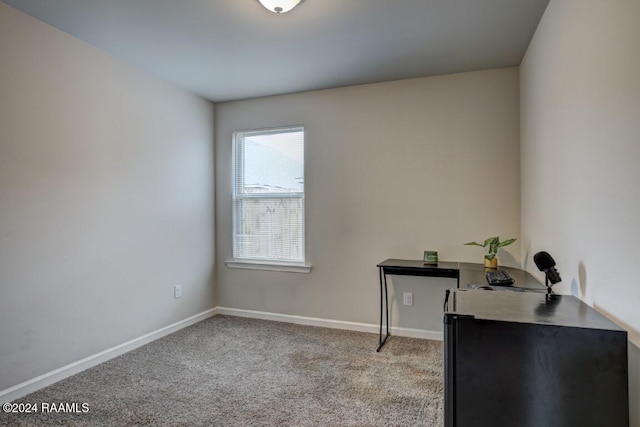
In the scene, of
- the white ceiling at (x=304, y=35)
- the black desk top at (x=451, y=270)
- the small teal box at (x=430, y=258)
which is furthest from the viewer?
the small teal box at (x=430, y=258)

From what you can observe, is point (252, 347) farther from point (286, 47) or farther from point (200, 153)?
point (286, 47)

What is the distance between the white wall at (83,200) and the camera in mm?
2297

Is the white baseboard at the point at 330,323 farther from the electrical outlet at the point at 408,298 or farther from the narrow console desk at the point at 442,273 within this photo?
the electrical outlet at the point at 408,298

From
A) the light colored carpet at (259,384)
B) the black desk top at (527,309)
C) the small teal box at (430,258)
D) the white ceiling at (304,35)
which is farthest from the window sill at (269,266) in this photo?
the black desk top at (527,309)

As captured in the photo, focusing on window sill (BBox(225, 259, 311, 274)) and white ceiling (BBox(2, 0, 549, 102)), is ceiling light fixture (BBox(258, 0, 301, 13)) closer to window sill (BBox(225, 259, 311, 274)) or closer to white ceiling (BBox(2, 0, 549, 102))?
white ceiling (BBox(2, 0, 549, 102))

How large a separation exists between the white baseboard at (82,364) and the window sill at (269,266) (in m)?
0.71

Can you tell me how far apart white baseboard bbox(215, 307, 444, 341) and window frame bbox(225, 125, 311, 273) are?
0.49 meters

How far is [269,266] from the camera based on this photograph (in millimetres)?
3920

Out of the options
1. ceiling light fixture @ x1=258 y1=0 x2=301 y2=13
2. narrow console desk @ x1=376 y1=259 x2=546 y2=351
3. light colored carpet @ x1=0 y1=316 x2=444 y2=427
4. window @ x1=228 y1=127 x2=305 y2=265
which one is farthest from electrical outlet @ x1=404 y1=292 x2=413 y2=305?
ceiling light fixture @ x1=258 y1=0 x2=301 y2=13

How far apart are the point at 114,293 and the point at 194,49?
202 cm

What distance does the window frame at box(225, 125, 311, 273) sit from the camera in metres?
3.79

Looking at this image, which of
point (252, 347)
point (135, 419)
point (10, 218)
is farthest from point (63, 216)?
point (252, 347)

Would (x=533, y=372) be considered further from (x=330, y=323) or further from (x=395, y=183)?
(x=330, y=323)

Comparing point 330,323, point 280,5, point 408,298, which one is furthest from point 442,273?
point 280,5
